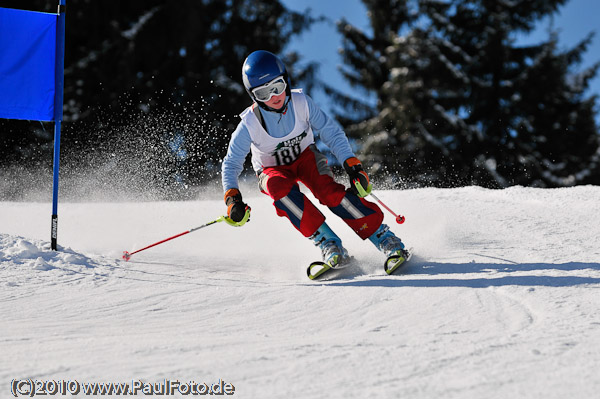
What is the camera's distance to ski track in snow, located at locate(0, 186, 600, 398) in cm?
175

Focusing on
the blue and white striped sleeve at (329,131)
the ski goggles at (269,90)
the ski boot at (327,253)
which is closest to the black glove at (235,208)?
the ski boot at (327,253)

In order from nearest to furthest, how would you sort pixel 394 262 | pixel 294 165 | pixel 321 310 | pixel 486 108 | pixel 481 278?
pixel 321 310, pixel 481 278, pixel 394 262, pixel 294 165, pixel 486 108

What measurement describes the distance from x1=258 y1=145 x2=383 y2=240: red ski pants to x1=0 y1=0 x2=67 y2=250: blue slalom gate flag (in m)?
1.42

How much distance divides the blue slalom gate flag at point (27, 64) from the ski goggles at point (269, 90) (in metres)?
1.37

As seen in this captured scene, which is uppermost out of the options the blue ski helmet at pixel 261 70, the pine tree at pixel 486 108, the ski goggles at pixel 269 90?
the pine tree at pixel 486 108

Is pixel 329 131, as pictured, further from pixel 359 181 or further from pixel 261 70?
pixel 261 70

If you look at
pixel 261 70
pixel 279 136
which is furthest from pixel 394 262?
pixel 261 70

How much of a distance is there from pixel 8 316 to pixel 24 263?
0.81 meters

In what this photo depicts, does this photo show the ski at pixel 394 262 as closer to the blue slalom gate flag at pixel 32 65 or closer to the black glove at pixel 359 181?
the black glove at pixel 359 181

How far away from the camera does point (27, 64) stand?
3689 mm

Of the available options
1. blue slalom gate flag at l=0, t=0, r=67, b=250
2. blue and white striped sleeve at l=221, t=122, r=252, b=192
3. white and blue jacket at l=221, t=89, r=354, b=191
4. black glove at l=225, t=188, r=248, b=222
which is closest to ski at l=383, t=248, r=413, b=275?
white and blue jacket at l=221, t=89, r=354, b=191

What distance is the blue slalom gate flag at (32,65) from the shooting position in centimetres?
366

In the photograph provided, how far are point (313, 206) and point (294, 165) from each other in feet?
1.15

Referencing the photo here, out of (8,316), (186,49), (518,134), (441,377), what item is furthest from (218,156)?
(441,377)
